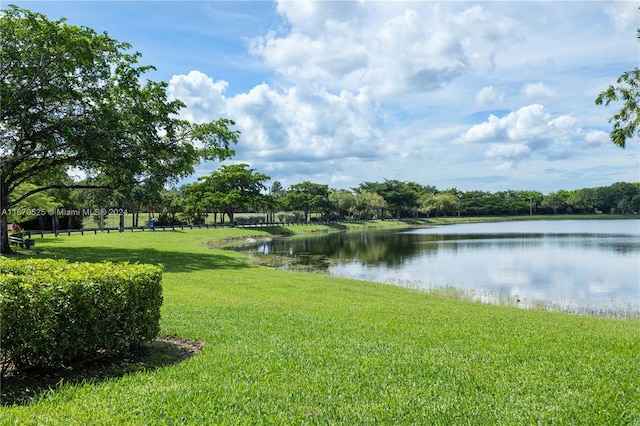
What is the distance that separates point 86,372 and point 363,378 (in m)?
3.79

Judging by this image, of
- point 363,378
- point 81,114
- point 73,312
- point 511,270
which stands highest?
point 81,114

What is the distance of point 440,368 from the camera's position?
6.46m

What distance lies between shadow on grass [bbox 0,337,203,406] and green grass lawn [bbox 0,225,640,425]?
0.17 m

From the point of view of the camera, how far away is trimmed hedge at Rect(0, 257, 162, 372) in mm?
5289

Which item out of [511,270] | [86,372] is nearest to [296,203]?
[511,270]

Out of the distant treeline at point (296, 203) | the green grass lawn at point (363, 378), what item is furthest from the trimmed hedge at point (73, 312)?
the distant treeline at point (296, 203)

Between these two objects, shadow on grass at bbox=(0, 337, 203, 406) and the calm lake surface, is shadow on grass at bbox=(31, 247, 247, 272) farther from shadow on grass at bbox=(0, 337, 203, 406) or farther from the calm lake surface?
shadow on grass at bbox=(0, 337, 203, 406)

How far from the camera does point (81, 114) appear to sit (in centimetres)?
2352

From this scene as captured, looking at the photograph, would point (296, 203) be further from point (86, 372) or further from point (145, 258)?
point (86, 372)

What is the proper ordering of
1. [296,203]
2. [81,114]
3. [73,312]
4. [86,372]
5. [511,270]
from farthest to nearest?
[296,203] → [511,270] → [81,114] → [86,372] → [73,312]

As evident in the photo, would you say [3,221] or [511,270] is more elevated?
[3,221]

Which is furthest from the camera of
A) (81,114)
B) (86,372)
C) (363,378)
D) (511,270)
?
(511,270)

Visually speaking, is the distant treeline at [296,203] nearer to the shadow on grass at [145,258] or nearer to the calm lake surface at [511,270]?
the shadow on grass at [145,258]

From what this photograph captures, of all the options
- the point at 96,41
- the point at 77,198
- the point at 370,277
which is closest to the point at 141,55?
the point at 96,41
